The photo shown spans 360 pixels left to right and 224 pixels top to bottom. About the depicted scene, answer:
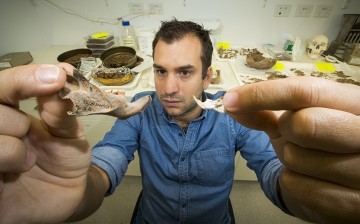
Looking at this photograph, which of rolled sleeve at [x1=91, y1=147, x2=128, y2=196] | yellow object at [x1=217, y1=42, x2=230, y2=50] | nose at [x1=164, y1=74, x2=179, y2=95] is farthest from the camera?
yellow object at [x1=217, y1=42, x2=230, y2=50]

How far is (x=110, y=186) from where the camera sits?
76 cm

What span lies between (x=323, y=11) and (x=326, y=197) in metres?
2.28

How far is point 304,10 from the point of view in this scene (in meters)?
1.90

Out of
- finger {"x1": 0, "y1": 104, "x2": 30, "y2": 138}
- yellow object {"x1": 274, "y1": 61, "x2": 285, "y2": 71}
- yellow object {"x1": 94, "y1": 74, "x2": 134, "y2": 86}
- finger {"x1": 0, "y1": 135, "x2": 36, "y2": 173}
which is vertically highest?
finger {"x1": 0, "y1": 104, "x2": 30, "y2": 138}

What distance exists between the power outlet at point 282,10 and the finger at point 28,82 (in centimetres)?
220

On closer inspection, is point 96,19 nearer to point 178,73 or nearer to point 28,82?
point 178,73

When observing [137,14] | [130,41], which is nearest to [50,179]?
[130,41]

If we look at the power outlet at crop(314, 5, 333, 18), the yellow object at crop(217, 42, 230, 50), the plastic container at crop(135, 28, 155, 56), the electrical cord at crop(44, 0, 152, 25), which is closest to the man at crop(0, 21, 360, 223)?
the plastic container at crop(135, 28, 155, 56)

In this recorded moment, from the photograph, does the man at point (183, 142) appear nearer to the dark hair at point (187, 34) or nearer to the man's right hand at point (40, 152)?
the dark hair at point (187, 34)

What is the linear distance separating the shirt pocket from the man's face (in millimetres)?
242

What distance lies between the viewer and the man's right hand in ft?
1.12

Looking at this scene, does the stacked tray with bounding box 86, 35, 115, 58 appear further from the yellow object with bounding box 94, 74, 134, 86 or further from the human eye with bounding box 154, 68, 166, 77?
the human eye with bounding box 154, 68, 166, 77

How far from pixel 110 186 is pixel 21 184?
34 centimetres

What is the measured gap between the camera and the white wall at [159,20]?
1907mm
